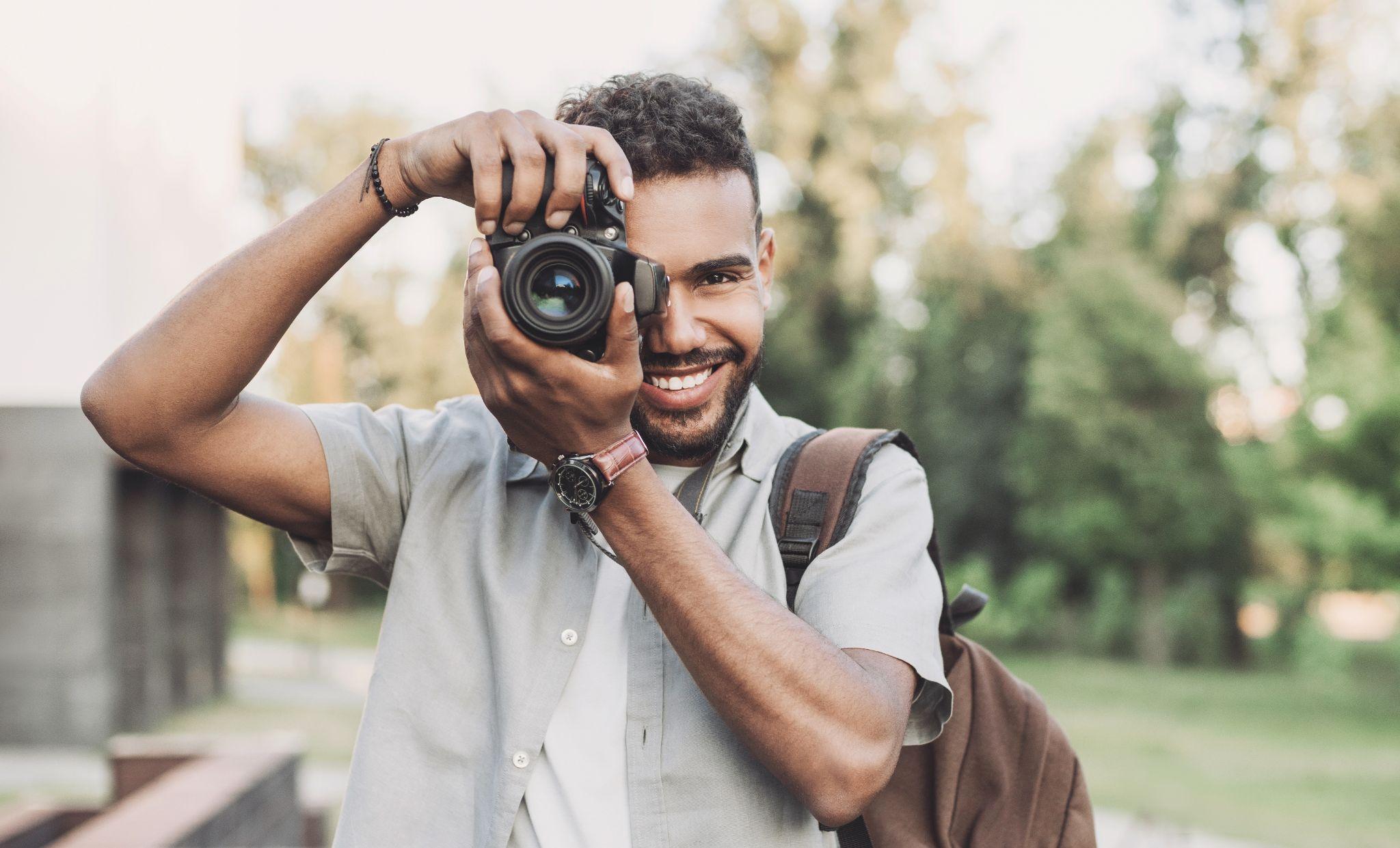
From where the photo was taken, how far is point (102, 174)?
985 centimetres

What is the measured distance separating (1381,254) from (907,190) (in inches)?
373

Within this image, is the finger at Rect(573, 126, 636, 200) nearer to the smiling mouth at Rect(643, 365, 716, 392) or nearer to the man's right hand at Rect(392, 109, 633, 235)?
the man's right hand at Rect(392, 109, 633, 235)

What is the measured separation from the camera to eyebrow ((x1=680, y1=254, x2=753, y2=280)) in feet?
5.83

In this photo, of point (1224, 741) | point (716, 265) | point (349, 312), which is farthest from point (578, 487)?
point (349, 312)

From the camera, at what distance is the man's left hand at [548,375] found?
1.43 meters

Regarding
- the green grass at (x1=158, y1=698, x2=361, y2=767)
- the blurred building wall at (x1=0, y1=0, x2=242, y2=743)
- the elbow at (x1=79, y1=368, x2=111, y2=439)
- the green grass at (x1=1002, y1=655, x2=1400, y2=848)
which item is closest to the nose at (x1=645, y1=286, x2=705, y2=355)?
the elbow at (x1=79, y1=368, x2=111, y2=439)

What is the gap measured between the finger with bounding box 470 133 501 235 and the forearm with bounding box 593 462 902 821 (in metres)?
0.36

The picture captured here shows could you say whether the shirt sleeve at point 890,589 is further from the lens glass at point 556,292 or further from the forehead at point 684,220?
the lens glass at point 556,292

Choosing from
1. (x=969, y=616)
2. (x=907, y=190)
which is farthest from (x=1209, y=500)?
(x=969, y=616)

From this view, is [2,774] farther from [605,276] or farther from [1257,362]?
[1257,362]

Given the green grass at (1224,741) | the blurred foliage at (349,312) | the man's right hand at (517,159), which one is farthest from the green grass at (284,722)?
the man's right hand at (517,159)

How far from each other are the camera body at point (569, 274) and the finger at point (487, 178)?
0.6 inches

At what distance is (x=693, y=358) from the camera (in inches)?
70.9

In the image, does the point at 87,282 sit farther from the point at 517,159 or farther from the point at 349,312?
the point at 349,312
